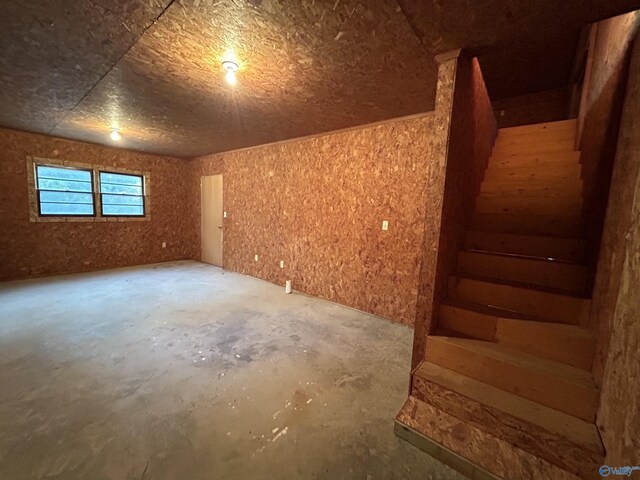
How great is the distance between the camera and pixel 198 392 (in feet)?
5.72

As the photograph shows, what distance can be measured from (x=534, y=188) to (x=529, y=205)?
308 millimetres

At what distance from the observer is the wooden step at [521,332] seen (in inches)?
55.4

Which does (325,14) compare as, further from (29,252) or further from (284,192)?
(29,252)

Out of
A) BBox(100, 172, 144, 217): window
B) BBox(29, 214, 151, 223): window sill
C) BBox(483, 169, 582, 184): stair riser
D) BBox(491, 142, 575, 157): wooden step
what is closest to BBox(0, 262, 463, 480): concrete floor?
BBox(29, 214, 151, 223): window sill

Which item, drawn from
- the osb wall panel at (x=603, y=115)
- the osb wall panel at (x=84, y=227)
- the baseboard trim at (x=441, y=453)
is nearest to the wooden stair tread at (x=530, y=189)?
the osb wall panel at (x=603, y=115)

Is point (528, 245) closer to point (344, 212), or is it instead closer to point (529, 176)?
point (529, 176)

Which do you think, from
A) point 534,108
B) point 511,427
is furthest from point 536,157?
point 511,427

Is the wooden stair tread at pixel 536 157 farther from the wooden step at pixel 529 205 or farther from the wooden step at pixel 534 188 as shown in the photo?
the wooden step at pixel 529 205

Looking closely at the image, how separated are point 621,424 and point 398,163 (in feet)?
8.58

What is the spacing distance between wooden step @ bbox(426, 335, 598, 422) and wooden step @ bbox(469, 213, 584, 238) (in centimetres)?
125

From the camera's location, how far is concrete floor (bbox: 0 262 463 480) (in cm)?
127

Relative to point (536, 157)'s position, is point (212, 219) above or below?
below

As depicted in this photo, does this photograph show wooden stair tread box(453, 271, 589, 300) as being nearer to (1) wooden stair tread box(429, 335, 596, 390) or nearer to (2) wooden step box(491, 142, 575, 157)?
(1) wooden stair tread box(429, 335, 596, 390)

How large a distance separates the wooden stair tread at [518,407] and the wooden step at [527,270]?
0.85 meters
